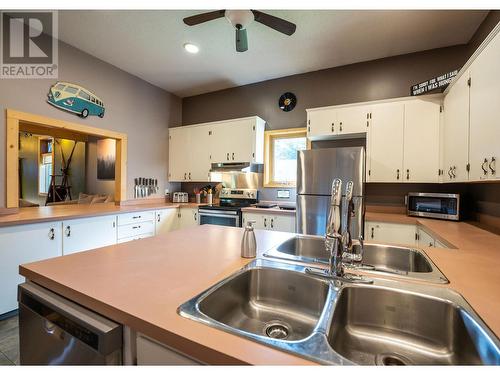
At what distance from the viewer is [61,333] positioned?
0.79 m

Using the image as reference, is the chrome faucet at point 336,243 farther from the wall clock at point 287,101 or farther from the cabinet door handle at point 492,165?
the wall clock at point 287,101

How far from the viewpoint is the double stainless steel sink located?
0.65 meters

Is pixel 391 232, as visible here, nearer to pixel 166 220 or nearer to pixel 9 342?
pixel 166 220

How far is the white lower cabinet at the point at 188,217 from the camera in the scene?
3570 millimetres

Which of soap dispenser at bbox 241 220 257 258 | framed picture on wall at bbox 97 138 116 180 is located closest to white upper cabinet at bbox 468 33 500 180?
soap dispenser at bbox 241 220 257 258

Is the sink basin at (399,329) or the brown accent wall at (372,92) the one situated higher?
the brown accent wall at (372,92)

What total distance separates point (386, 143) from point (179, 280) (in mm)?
2707

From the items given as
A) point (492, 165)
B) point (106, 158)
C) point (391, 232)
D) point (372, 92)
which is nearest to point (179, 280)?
point (492, 165)

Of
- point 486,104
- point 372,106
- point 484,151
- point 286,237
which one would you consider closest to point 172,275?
point 286,237

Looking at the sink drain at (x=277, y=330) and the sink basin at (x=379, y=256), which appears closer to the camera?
the sink drain at (x=277, y=330)

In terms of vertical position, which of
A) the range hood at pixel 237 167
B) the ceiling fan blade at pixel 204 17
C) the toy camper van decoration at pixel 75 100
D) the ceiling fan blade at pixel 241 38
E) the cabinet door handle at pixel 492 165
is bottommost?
the cabinet door handle at pixel 492 165

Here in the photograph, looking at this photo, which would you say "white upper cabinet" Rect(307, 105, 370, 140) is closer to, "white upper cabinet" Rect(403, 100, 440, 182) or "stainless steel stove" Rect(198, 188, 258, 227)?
"white upper cabinet" Rect(403, 100, 440, 182)

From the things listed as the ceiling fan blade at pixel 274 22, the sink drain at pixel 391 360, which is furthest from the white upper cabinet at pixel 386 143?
the sink drain at pixel 391 360

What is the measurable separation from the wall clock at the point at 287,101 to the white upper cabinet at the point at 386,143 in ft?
3.76
